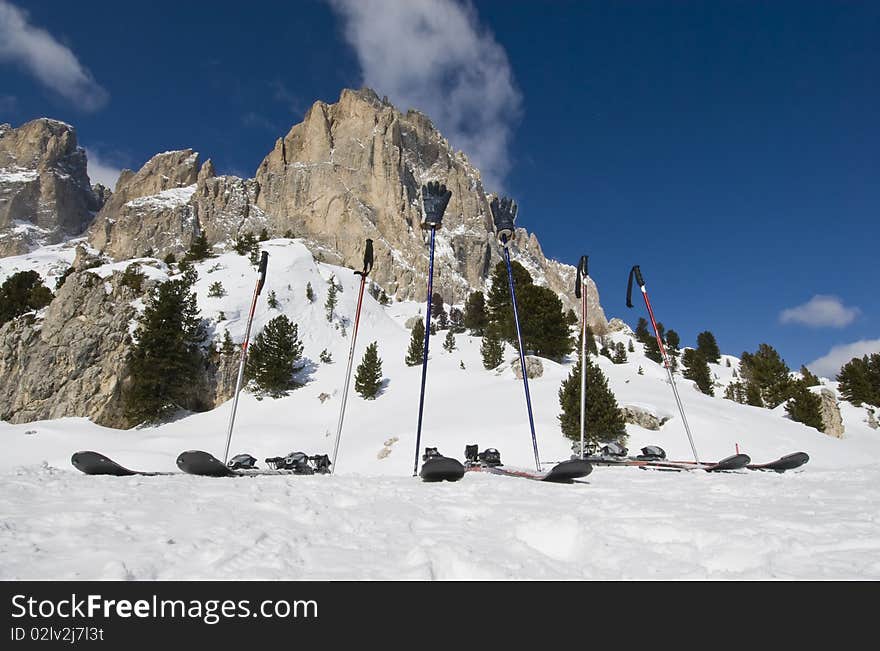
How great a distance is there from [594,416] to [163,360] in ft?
90.9

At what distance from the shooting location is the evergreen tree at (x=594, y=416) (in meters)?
19.6

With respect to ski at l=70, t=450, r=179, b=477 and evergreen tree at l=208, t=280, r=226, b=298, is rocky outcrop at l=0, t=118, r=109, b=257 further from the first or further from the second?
ski at l=70, t=450, r=179, b=477

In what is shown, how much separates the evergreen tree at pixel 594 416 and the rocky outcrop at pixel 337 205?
105 m

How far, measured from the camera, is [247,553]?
323 cm

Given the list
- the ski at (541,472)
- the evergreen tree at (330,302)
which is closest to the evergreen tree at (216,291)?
the evergreen tree at (330,302)

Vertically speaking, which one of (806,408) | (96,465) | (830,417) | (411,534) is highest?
(806,408)

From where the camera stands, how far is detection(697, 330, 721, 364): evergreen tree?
66.4 metres

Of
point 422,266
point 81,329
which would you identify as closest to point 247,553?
point 81,329

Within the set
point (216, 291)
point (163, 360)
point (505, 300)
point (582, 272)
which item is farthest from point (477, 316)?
point (582, 272)

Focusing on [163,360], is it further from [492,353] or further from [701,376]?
[701,376]

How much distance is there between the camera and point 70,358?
30969 mm

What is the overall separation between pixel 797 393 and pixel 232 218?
151443mm

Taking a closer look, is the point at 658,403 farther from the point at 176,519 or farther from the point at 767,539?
the point at 176,519

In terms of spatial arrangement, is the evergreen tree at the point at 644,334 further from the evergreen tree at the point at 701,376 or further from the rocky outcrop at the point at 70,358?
the rocky outcrop at the point at 70,358
